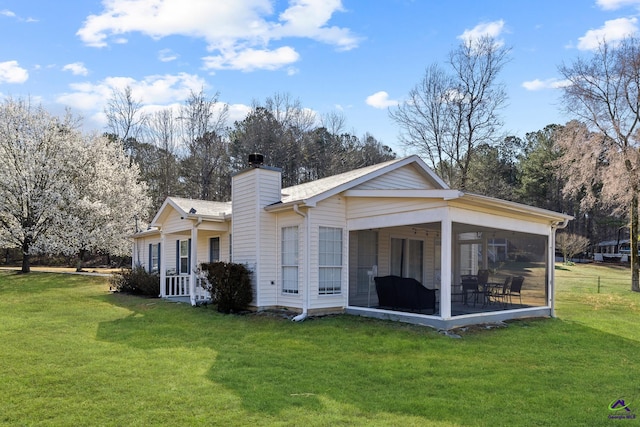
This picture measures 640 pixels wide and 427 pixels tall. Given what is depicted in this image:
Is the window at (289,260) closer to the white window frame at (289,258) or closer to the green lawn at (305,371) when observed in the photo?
the white window frame at (289,258)

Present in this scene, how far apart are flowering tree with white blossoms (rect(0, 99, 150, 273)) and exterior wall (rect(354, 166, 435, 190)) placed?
673 inches

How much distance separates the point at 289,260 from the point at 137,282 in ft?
27.1

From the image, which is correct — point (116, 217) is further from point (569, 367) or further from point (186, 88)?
point (569, 367)

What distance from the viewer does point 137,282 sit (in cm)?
1758

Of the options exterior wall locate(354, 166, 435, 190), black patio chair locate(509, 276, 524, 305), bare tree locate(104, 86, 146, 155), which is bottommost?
black patio chair locate(509, 276, 524, 305)

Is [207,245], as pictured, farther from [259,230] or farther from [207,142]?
[207,142]

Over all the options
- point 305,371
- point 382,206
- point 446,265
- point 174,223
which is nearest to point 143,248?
point 174,223

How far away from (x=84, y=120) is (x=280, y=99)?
14.4 metres

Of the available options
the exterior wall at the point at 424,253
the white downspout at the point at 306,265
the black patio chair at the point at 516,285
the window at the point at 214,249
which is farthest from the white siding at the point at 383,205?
the window at the point at 214,249

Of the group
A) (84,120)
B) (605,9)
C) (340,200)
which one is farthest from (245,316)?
(84,120)

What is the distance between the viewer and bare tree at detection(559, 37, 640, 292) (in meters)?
20.5

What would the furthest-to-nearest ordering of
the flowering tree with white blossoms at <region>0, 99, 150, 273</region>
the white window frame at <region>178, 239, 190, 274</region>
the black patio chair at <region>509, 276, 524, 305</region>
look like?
the flowering tree with white blossoms at <region>0, 99, 150, 273</region> → the white window frame at <region>178, 239, 190, 274</region> → the black patio chair at <region>509, 276, 524, 305</region>

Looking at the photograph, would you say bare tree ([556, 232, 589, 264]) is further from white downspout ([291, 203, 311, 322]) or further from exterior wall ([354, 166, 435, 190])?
white downspout ([291, 203, 311, 322])

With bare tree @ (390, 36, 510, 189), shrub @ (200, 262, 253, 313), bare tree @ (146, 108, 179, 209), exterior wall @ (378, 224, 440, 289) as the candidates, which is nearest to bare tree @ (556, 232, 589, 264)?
bare tree @ (390, 36, 510, 189)
